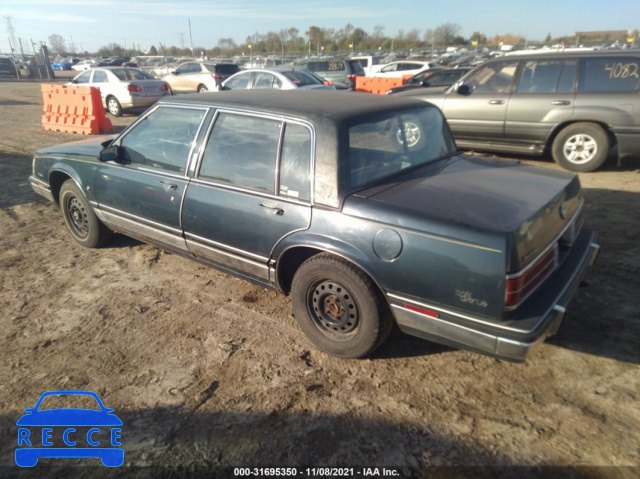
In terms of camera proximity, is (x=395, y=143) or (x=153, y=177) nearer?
(x=395, y=143)

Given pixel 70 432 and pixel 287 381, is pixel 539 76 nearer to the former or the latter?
pixel 287 381

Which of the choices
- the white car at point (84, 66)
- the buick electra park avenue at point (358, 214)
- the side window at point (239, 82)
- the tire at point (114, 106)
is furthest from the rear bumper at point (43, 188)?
the white car at point (84, 66)

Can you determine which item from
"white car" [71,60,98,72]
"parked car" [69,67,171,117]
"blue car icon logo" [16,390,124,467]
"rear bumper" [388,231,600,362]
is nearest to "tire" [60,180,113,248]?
"blue car icon logo" [16,390,124,467]

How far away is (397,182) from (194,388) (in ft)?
6.35

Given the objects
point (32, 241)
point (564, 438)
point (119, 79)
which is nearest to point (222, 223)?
point (564, 438)

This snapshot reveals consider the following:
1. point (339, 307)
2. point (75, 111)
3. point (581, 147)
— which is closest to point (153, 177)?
point (339, 307)

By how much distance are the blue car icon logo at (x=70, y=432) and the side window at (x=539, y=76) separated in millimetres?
7456

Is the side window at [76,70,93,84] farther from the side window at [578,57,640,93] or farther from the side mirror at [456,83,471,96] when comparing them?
the side window at [578,57,640,93]

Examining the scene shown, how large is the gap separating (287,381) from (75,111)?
11411mm

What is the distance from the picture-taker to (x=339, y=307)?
2.92 metres

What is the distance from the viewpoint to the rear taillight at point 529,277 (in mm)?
2256

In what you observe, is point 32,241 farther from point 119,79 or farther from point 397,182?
point 119,79

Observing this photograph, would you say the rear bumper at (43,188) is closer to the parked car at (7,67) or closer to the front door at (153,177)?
the front door at (153,177)

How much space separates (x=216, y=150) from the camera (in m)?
3.46
